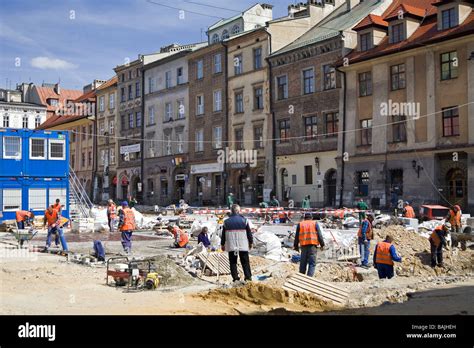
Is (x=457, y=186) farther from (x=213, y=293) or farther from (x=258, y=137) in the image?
(x=213, y=293)

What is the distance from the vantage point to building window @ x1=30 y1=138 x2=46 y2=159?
27859 millimetres

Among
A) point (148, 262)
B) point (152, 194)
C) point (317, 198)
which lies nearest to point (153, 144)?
point (152, 194)

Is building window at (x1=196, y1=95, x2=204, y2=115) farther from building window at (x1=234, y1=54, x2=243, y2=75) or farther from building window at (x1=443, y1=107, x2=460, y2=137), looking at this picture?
building window at (x1=443, y1=107, x2=460, y2=137)

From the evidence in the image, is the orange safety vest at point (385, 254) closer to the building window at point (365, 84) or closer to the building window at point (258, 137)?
the building window at point (365, 84)

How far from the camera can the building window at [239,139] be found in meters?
44.8

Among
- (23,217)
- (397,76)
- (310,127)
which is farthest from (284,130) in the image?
(23,217)

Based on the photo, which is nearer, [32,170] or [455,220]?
[455,220]

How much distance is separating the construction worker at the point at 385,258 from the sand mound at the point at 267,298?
372cm

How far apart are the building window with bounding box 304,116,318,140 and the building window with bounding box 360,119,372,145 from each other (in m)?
3.97

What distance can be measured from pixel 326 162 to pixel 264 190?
5.79m

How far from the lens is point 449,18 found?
3100 centimetres

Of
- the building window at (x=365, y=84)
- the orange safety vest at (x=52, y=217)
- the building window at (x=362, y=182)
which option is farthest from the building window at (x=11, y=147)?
the building window at (x=365, y=84)

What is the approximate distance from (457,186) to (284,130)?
14.0m
